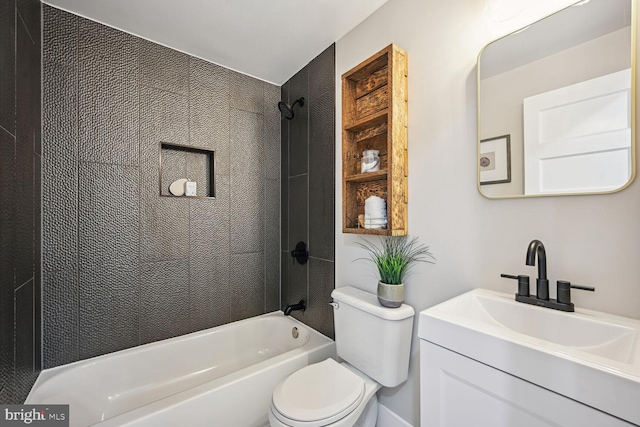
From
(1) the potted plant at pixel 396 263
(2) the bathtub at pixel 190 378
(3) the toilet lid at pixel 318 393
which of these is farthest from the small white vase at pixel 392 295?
(2) the bathtub at pixel 190 378

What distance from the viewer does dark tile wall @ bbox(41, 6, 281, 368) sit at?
5.12 feet

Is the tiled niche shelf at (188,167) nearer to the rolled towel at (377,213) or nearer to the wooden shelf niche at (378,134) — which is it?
the wooden shelf niche at (378,134)

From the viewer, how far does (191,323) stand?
199cm

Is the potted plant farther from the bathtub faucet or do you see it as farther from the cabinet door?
the bathtub faucet

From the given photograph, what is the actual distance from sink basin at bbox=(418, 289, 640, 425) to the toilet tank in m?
0.37

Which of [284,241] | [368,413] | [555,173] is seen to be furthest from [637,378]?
[284,241]

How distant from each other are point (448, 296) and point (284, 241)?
1.48m

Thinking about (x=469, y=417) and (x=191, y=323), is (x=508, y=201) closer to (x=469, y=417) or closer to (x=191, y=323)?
(x=469, y=417)

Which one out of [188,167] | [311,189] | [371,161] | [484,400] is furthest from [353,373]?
[188,167]

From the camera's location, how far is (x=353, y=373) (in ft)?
4.56

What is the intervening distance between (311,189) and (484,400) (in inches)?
63.1

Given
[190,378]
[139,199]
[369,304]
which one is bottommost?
[190,378]

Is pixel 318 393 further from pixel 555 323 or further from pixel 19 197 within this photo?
pixel 19 197

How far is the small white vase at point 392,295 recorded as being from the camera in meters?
1.32
